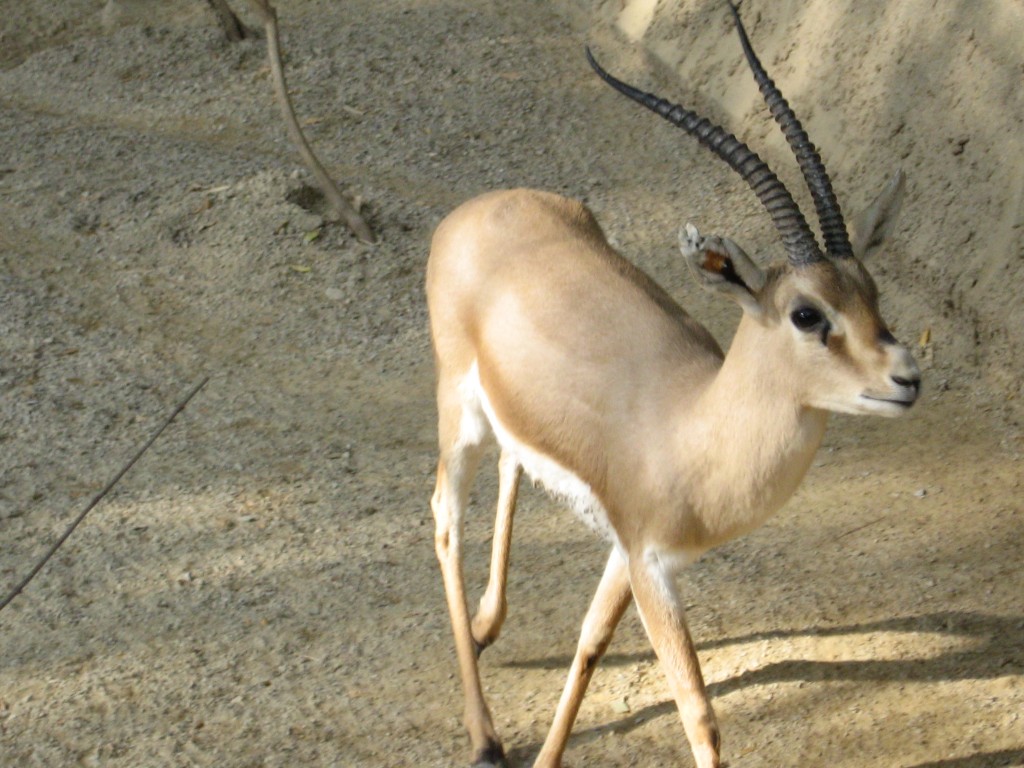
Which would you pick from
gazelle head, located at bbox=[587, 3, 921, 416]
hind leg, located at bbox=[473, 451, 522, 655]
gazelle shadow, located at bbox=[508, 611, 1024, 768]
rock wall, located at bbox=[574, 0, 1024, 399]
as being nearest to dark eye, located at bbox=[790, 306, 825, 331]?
gazelle head, located at bbox=[587, 3, 921, 416]

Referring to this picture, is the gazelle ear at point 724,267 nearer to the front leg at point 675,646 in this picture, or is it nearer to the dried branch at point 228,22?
the front leg at point 675,646

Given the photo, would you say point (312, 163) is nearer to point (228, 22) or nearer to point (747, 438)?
point (228, 22)

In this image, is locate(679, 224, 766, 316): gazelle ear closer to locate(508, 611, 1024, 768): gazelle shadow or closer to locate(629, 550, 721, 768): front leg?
locate(629, 550, 721, 768): front leg

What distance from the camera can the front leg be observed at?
375cm

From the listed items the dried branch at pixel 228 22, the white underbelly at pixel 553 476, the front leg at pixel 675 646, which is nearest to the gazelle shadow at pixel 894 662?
the front leg at pixel 675 646

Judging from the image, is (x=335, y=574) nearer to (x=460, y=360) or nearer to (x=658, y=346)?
(x=460, y=360)

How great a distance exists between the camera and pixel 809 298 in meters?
3.39

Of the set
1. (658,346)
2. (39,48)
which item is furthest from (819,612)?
(39,48)

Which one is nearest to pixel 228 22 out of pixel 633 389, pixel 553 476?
pixel 553 476

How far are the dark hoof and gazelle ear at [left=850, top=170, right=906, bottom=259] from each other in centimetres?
201

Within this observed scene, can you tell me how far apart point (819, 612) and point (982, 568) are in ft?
2.39

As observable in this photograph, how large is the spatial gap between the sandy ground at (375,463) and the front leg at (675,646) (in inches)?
24.0

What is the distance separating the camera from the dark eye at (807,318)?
339cm

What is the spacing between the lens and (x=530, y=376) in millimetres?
4008
